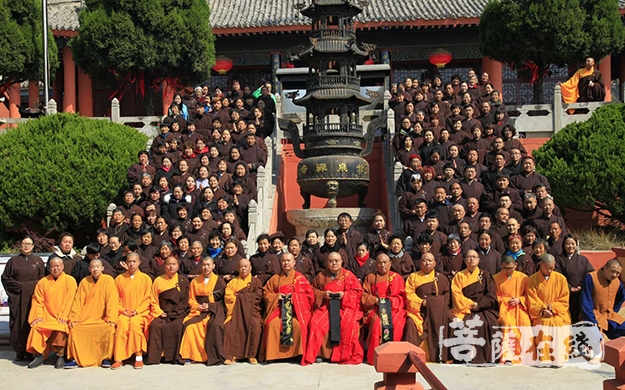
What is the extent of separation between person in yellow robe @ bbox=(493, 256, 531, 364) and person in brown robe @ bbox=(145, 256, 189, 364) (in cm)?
335

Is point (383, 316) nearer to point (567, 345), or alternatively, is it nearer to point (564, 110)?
point (567, 345)

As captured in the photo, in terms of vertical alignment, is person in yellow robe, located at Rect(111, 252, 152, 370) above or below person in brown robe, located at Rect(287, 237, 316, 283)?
below

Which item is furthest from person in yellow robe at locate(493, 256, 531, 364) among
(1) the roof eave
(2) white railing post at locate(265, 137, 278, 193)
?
(1) the roof eave

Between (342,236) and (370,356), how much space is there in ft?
6.27

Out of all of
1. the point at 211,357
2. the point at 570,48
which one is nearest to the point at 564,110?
the point at 570,48

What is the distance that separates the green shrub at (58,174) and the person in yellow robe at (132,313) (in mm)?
5417

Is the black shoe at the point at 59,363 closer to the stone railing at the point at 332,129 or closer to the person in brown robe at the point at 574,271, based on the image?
the stone railing at the point at 332,129

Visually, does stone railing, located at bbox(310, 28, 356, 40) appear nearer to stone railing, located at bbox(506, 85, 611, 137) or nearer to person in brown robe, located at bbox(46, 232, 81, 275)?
stone railing, located at bbox(506, 85, 611, 137)

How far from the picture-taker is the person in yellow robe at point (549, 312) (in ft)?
23.3

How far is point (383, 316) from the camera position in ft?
23.7

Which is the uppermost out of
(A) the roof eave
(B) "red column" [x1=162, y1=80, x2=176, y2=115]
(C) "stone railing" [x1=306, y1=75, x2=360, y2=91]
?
(A) the roof eave

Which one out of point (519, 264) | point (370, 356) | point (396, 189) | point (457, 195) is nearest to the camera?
point (370, 356)

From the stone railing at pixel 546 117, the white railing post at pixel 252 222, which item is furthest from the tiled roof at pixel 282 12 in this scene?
the white railing post at pixel 252 222

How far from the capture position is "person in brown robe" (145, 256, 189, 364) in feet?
24.0
